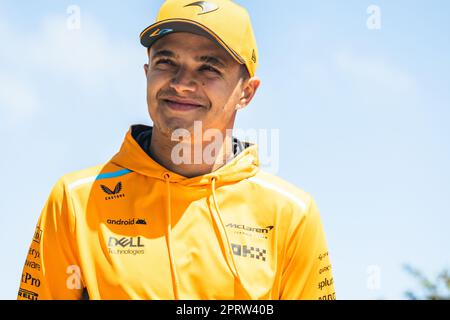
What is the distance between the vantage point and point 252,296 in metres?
3.84

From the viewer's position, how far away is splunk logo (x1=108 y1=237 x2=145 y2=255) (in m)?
3.87

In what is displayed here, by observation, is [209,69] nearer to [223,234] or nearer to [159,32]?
[159,32]

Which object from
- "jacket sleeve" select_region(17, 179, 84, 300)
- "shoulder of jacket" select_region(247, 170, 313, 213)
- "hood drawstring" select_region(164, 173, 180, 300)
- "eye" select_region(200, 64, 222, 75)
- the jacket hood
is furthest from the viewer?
"shoulder of jacket" select_region(247, 170, 313, 213)

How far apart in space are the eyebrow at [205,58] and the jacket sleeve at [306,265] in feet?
3.42

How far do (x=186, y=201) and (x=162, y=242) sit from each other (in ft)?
0.99

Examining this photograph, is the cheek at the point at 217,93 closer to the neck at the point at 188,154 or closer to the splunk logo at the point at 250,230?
the neck at the point at 188,154

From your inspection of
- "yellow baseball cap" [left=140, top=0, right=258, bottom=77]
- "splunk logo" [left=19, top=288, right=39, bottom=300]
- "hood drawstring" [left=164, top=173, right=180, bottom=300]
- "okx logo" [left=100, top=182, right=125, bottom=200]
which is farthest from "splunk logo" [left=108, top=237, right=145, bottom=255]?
"yellow baseball cap" [left=140, top=0, right=258, bottom=77]

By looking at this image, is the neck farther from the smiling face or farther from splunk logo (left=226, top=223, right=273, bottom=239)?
splunk logo (left=226, top=223, right=273, bottom=239)

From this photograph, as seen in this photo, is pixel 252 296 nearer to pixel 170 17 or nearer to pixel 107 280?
pixel 107 280

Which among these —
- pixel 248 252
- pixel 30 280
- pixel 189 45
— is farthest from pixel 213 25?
pixel 30 280

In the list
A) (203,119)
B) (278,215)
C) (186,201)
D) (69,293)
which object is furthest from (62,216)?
(278,215)

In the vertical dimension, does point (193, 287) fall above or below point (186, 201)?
below

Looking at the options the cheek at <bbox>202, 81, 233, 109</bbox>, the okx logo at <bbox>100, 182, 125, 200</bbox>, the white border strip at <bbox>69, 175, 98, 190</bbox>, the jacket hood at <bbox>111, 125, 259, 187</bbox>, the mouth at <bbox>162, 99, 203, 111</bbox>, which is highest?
the cheek at <bbox>202, 81, 233, 109</bbox>

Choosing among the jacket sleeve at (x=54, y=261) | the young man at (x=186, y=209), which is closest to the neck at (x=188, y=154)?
the young man at (x=186, y=209)
